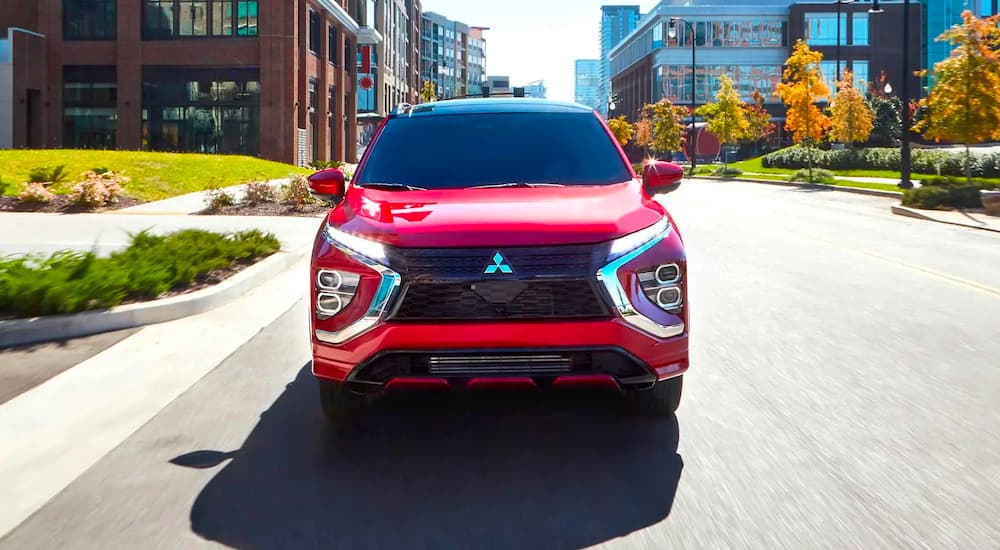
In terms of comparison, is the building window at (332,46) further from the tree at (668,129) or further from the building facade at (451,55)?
the building facade at (451,55)

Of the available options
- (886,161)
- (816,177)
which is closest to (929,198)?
(816,177)

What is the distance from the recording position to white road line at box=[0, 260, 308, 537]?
448 centimetres

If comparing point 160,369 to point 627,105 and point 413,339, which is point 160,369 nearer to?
point 413,339

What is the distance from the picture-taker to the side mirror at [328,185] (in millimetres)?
6125

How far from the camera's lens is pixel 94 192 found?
74.1 feet

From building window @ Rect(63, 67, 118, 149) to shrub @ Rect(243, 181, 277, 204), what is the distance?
3018 cm

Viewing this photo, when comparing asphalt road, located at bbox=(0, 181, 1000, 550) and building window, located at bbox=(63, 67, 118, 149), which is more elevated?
building window, located at bbox=(63, 67, 118, 149)

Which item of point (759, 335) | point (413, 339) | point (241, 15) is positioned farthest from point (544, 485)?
point (241, 15)

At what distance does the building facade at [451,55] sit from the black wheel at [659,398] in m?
133

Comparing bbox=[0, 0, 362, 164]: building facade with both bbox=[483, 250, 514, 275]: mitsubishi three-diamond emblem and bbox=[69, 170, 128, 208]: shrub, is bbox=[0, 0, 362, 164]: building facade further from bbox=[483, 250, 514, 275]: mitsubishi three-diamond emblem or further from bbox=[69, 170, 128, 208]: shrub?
bbox=[483, 250, 514, 275]: mitsubishi three-diamond emblem

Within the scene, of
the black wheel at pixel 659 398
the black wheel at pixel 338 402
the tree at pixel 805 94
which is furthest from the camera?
the tree at pixel 805 94

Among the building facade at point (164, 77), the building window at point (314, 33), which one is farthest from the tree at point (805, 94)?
the building window at point (314, 33)

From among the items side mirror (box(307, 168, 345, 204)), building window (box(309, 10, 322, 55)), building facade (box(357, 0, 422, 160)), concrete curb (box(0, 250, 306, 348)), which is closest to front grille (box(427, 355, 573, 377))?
side mirror (box(307, 168, 345, 204))

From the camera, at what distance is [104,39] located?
167 feet
